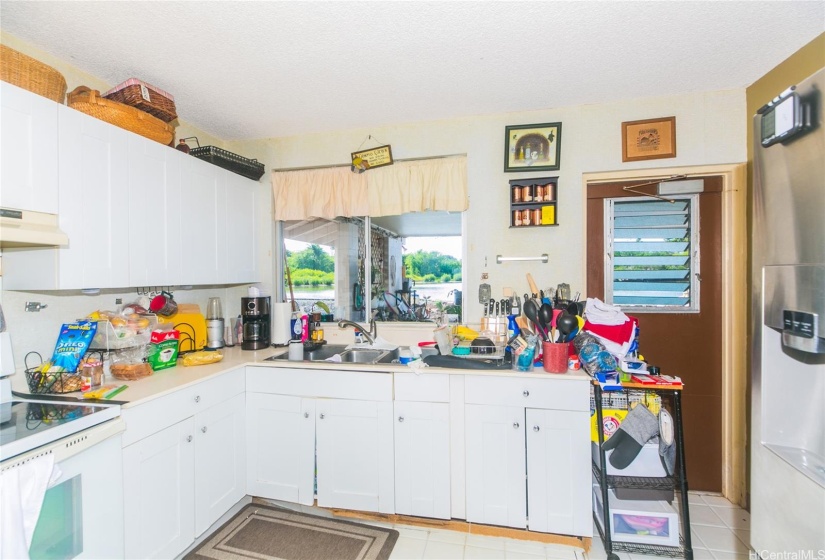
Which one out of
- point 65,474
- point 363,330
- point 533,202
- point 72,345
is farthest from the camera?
point 363,330

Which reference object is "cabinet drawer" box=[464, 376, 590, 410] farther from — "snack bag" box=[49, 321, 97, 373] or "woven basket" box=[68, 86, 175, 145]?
"woven basket" box=[68, 86, 175, 145]

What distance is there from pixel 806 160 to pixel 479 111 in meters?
1.95

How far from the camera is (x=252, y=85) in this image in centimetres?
220

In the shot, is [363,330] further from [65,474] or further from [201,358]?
[65,474]

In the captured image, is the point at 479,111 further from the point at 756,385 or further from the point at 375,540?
the point at 375,540

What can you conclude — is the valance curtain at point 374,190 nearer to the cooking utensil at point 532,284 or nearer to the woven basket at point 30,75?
the cooking utensil at point 532,284

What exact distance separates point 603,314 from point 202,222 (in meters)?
2.65

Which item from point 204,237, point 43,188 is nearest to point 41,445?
point 43,188

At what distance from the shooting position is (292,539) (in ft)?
6.68

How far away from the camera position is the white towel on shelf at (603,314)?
208cm

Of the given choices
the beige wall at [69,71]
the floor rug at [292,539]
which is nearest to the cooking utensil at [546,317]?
the floor rug at [292,539]

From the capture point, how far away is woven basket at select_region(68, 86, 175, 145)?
184cm

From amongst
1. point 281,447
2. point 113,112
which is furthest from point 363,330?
point 113,112

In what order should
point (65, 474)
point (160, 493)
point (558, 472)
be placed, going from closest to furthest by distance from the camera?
point (65, 474) < point (160, 493) < point (558, 472)
